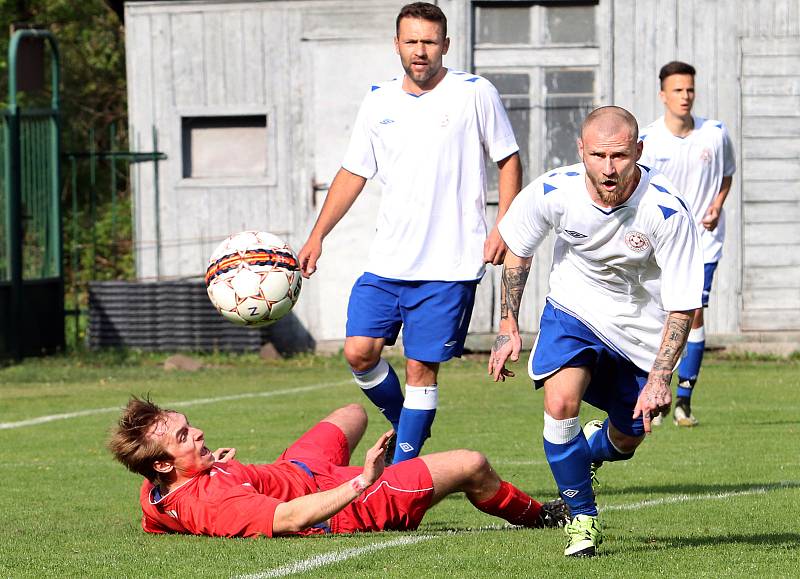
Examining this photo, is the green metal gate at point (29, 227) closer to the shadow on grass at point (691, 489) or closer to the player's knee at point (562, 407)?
the shadow on grass at point (691, 489)

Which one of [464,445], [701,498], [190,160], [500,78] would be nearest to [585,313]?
[701,498]

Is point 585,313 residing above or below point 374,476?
above

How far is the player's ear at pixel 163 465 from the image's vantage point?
6500mm

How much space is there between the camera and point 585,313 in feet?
21.3

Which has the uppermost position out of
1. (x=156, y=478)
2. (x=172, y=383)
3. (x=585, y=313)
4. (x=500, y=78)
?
(x=500, y=78)

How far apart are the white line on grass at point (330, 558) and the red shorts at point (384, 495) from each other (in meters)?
0.14

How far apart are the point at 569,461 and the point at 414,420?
1.64 m

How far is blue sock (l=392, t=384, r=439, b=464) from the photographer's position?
25.5 ft

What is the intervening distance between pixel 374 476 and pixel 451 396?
792 cm

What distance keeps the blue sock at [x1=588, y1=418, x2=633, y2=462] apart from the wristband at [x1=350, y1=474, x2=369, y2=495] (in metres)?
1.78

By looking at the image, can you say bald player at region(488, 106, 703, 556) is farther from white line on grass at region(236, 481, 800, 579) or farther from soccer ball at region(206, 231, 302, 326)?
soccer ball at region(206, 231, 302, 326)

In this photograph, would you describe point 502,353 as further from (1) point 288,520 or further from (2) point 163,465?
(2) point 163,465

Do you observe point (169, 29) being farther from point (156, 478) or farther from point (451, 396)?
point (156, 478)

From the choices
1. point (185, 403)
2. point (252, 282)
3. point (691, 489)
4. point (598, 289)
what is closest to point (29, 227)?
point (185, 403)
